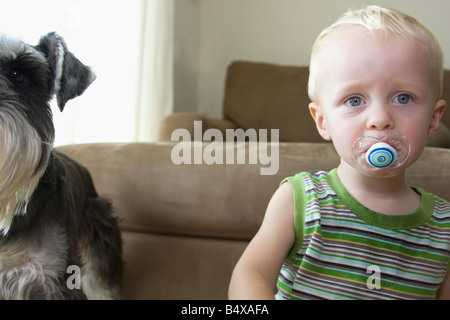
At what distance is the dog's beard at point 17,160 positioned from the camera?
34.2 inches

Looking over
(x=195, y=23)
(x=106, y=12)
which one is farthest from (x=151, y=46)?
(x=195, y=23)

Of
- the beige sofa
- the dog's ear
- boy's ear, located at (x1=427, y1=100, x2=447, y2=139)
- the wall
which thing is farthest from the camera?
the wall

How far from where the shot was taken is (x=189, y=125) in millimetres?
2307

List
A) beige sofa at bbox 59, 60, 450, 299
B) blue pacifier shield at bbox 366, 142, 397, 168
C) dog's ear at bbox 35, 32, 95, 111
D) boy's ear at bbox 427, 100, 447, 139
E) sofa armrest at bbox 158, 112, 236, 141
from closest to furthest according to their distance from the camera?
1. blue pacifier shield at bbox 366, 142, 397, 168
2. boy's ear at bbox 427, 100, 447, 139
3. dog's ear at bbox 35, 32, 95, 111
4. beige sofa at bbox 59, 60, 450, 299
5. sofa armrest at bbox 158, 112, 236, 141

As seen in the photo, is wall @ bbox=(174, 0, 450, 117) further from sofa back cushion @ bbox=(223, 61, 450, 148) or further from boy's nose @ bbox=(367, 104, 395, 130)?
boy's nose @ bbox=(367, 104, 395, 130)

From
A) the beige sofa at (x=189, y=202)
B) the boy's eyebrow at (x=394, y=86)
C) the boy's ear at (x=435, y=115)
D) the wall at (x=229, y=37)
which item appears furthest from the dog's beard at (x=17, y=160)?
the wall at (x=229, y=37)

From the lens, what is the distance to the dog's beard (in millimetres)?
869

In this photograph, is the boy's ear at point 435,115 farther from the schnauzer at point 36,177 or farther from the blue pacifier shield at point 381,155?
the schnauzer at point 36,177

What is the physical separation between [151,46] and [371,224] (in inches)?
76.6

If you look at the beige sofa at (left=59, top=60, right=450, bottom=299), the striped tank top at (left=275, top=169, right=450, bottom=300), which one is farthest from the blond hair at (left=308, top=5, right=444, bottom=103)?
the beige sofa at (left=59, top=60, right=450, bottom=299)

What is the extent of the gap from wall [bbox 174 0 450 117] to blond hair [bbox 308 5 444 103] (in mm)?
2254

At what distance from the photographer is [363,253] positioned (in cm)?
92

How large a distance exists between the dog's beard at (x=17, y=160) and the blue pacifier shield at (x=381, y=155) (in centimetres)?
63

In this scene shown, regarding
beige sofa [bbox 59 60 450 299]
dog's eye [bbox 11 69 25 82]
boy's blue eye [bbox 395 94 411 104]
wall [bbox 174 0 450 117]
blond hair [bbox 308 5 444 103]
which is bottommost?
beige sofa [bbox 59 60 450 299]
